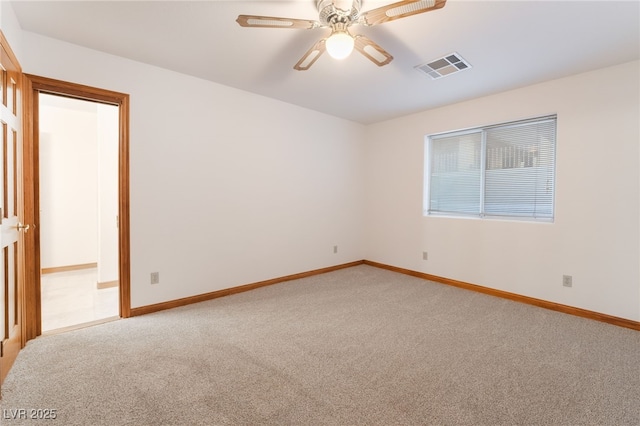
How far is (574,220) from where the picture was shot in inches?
124

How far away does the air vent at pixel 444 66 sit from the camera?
2735 millimetres

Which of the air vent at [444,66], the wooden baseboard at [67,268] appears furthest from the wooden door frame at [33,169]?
the air vent at [444,66]

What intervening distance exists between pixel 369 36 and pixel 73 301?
165 inches

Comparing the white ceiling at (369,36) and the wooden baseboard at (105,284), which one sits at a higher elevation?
the white ceiling at (369,36)

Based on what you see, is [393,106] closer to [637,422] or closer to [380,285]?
[380,285]

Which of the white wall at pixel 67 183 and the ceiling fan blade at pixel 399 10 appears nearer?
the ceiling fan blade at pixel 399 10

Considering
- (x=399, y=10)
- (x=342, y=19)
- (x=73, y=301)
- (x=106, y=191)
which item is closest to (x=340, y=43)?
(x=342, y=19)

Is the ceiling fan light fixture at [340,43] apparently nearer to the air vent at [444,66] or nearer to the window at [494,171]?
the air vent at [444,66]

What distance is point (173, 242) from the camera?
126 inches

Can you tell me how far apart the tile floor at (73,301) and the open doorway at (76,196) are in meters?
0.02

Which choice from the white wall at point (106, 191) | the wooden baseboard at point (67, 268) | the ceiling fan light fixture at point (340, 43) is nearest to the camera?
the ceiling fan light fixture at point (340, 43)

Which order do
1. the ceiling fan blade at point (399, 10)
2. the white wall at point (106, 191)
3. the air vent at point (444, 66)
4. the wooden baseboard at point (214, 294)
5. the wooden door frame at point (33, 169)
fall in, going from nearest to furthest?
the ceiling fan blade at point (399, 10), the wooden door frame at point (33, 169), the air vent at point (444, 66), the wooden baseboard at point (214, 294), the white wall at point (106, 191)

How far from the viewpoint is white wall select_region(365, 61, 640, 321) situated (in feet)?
9.30

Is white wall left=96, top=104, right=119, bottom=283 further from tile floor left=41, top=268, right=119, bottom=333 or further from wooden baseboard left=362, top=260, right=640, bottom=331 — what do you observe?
wooden baseboard left=362, top=260, right=640, bottom=331
